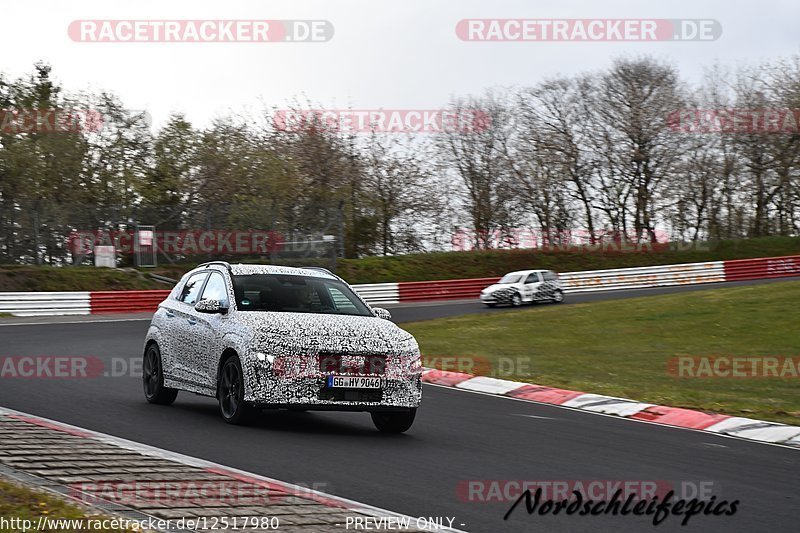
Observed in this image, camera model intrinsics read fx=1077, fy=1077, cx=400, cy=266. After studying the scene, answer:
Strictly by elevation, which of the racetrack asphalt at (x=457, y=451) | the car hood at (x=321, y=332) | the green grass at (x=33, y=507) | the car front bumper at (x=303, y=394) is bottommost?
the racetrack asphalt at (x=457, y=451)

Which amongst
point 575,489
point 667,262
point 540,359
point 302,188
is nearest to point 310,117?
point 302,188

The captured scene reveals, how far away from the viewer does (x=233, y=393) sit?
1069 cm

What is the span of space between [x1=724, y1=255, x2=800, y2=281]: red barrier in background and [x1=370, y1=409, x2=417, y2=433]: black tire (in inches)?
1669

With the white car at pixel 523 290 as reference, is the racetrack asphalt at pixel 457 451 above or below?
below

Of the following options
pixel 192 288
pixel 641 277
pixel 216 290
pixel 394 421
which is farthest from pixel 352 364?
pixel 641 277

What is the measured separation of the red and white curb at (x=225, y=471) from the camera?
6.76 metres

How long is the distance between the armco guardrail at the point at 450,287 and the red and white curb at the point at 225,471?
2655 cm

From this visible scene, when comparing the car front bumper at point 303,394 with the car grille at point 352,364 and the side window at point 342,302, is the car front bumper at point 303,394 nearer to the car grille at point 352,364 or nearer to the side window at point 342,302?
the car grille at point 352,364

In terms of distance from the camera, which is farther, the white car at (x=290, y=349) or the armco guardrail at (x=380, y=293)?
the armco guardrail at (x=380, y=293)

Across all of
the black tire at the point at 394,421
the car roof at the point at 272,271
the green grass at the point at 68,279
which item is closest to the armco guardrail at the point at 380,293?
the green grass at the point at 68,279

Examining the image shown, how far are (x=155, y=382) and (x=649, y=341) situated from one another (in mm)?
15319

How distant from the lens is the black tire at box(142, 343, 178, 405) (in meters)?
12.7

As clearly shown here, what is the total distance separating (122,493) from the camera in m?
6.77

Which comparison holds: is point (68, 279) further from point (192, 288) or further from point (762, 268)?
point (762, 268)
